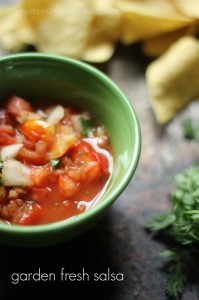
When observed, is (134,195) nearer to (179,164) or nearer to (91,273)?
(179,164)

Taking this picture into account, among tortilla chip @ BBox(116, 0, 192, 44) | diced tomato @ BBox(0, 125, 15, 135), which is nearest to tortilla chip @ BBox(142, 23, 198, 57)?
tortilla chip @ BBox(116, 0, 192, 44)

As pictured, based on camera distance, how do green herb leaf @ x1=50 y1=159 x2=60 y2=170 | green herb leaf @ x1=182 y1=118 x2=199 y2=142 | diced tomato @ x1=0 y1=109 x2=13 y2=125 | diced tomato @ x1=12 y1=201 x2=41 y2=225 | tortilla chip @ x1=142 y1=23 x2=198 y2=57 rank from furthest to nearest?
tortilla chip @ x1=142 y1=23 x2=198 y2=57
green herb leaf @ x1=182 y1=118 x2=199 y2=142
diced tomato @ x1=0 y1=109 x2=13 y2=125
green herb leaf @ x1=50 y1=159 x2=60 y2=170
diced tomato @ x1=12 y1=201 x2=41 y2=225

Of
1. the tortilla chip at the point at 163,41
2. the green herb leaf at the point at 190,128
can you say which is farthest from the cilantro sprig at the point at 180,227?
the tortilla chip at the point at 163,41

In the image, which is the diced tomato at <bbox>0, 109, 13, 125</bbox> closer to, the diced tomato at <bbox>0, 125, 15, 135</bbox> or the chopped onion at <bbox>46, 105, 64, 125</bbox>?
the diced tomato at <bbox>0, 125, 15, 135</bbox>

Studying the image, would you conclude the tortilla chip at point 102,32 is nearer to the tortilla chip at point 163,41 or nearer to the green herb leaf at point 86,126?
the tortilla chip at point 163,41

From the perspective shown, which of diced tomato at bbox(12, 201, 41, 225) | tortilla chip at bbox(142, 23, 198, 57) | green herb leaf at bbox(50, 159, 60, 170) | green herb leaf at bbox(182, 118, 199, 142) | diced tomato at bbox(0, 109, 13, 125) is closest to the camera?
diced tomato at bbox(12, 201, 41, 225)

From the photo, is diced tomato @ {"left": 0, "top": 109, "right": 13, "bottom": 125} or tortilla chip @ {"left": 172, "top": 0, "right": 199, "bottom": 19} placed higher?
tortilla chip @ {"left": 172, "top": 0, "right": 199, "bottom": 19}
